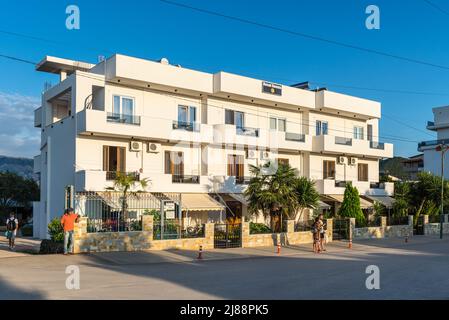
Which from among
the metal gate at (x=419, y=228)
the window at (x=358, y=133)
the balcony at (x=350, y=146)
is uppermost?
the window at (x=358, y=133)

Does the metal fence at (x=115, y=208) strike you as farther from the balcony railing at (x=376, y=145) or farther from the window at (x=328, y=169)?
the balcony railing at (x=376, y=145)

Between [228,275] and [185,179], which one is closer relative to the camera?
[228,275]

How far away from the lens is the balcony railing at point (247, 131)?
32.0m

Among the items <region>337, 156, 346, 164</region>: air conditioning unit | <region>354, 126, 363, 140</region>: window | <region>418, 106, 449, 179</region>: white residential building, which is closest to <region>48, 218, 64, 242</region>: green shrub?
<region>337, 156, 346, 164</region>: air conditioning unit

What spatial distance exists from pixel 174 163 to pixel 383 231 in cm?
1567

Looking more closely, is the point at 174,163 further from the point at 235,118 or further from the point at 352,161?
the point at 352,161

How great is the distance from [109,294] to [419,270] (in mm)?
10956

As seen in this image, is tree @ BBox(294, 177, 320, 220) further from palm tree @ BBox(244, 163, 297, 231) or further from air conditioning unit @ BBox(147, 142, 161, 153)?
air conditioning unit @ BBox(147, 142, 161, 153)

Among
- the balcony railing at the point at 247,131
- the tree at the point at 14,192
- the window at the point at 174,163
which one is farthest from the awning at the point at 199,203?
the tree at the point at 14,192

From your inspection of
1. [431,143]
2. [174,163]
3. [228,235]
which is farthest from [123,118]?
[431,143]

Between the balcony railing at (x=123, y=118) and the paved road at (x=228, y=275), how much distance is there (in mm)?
9147

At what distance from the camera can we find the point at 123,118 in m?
27.1

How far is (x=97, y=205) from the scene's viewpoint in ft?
83.5
